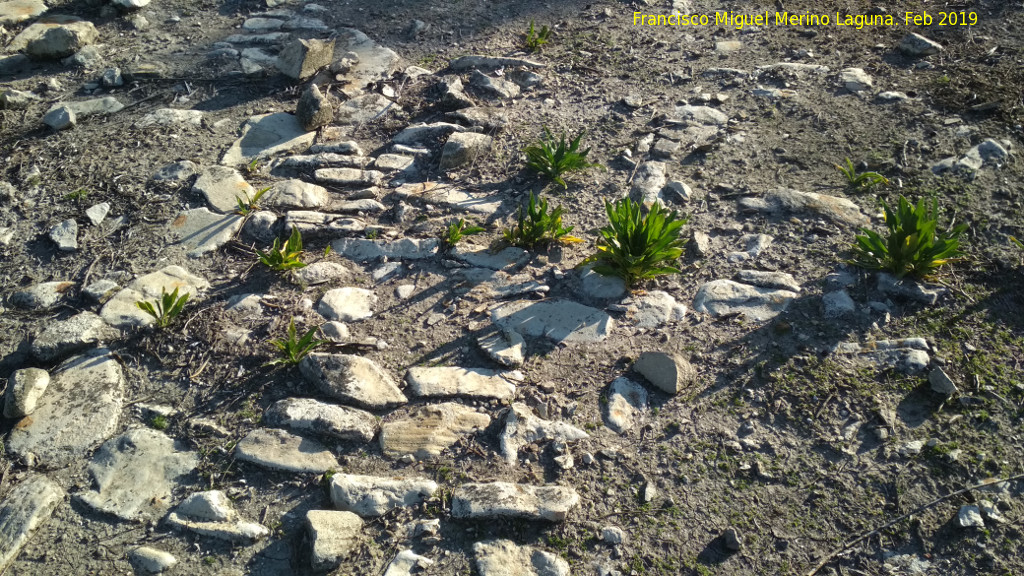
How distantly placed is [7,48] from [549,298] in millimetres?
4468

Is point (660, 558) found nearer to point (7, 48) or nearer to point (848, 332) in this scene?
point (848, 332)

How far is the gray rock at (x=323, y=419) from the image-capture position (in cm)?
272

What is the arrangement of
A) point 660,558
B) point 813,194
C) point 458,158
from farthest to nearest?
point 458,158, point 813,194, point 660,558

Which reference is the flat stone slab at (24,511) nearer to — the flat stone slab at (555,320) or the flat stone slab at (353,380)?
the flat stone slab at (353,380)

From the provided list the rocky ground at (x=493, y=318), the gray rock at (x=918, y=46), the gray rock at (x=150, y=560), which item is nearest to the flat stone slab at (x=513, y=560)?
the rocky ground at (x=493, y=318)

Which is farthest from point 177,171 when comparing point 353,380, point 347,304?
point 353,380

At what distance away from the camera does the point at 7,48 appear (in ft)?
16.5

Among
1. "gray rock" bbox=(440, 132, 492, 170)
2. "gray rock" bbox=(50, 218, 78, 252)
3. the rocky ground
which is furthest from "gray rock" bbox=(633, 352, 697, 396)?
"gray rock" bbox=(50, 218, 78, 252)

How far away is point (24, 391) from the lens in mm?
2764

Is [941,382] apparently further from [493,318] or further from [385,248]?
[385,248]

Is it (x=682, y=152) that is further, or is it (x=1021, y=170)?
(x=682, y=152)

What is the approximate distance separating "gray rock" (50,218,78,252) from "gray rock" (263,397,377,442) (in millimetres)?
1570

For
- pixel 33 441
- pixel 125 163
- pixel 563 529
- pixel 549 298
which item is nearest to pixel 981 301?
pixel 549 298

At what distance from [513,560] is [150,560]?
1.18m
